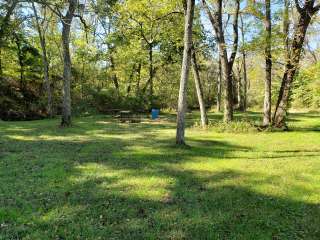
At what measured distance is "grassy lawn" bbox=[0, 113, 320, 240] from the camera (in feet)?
14.9

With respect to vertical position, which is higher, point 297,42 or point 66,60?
point 297,42

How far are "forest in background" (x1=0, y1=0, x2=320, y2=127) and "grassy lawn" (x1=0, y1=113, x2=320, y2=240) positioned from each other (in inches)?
261

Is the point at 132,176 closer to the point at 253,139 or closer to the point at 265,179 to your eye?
the point at 265,179

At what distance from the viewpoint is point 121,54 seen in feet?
93.9

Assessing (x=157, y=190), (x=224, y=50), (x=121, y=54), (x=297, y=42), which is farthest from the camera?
(x=121, y=54)

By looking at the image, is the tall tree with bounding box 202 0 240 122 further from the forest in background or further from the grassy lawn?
the grassy lawn

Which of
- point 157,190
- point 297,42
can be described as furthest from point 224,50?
point 157,190

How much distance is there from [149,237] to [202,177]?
2974 millimetres

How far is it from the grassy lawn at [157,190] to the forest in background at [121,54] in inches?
261

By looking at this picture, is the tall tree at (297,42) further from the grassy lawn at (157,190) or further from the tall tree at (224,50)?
the grassy lawn at (157,190)

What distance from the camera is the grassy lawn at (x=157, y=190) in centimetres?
454

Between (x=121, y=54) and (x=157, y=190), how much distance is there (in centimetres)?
2369

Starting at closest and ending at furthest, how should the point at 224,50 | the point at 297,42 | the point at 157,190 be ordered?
1. the point at 157,190
2. the point at 297,42
3. the point at 224,50

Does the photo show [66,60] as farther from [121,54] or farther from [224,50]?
[121,54]
